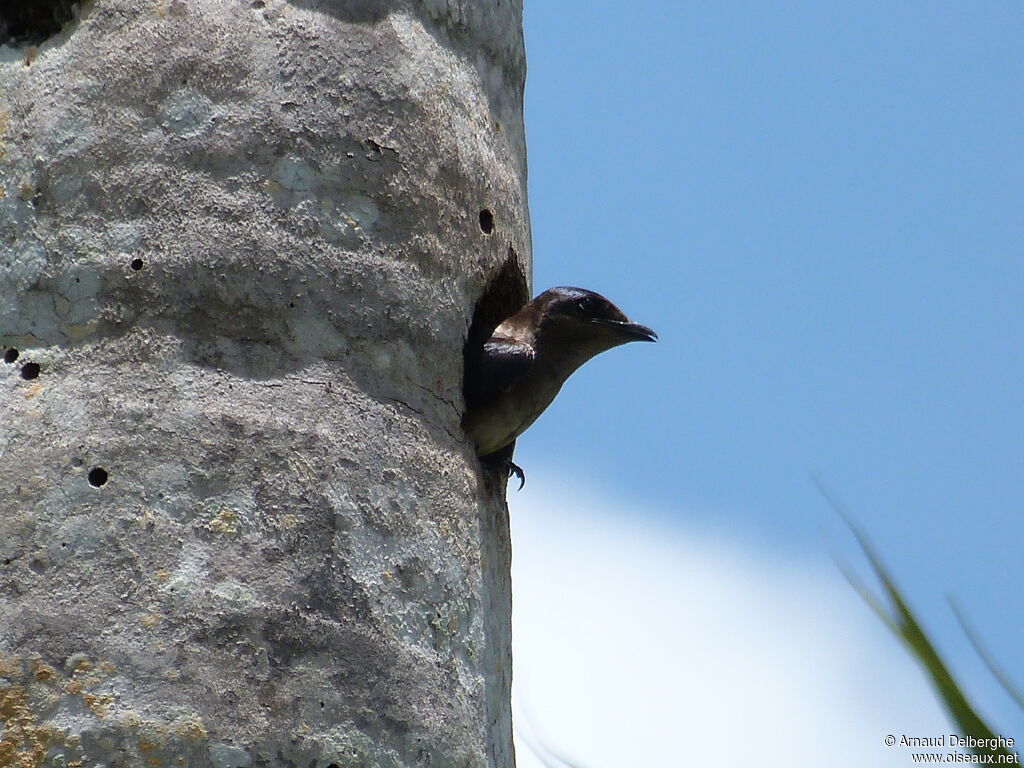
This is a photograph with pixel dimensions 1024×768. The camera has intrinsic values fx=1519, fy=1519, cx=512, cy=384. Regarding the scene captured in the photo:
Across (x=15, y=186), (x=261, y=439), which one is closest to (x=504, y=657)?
(x=261, y=439)

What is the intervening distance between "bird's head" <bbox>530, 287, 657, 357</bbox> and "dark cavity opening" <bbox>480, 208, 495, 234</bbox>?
0.87 feet

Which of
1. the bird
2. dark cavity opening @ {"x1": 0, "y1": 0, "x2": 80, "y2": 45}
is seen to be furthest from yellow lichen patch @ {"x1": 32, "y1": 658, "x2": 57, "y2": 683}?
dark cavity opening @ {"x1": 0, "y1": 0, "x2": 80, "y2": 45}

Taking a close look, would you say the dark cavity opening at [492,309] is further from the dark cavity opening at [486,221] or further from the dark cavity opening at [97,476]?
the dark cavity opening at [97,476]

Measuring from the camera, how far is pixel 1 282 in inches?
117

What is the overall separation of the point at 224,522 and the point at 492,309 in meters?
1.16

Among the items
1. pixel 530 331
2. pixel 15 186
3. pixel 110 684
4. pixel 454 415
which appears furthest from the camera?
pixel 530 331

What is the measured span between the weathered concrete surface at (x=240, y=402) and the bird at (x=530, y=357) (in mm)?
105

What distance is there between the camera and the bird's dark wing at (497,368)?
3473mm

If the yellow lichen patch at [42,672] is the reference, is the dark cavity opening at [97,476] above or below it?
above

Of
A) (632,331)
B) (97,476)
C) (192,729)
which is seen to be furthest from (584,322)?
(192,729)

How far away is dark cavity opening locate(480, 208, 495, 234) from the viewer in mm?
3596

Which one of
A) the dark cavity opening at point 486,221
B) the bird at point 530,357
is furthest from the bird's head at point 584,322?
the dark cavity opening at point 486,221

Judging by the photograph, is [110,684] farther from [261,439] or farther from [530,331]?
[530,331]

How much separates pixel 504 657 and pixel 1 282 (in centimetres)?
134
